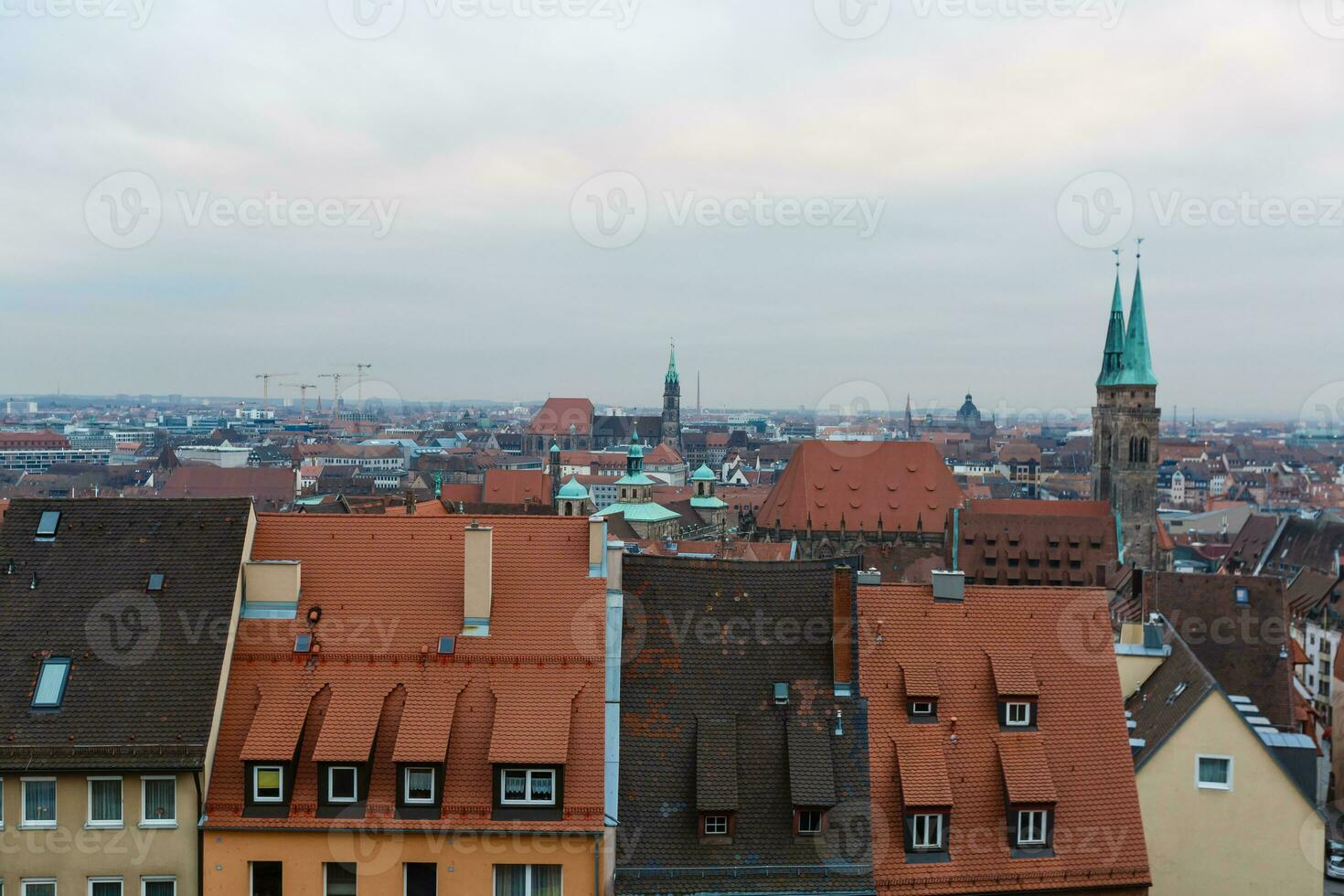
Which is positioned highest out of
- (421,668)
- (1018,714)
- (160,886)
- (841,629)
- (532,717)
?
(841,629)

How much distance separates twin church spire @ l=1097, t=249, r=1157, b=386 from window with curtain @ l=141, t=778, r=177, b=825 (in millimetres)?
109168

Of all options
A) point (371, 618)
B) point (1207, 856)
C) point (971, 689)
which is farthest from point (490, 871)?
point (1207, 856)

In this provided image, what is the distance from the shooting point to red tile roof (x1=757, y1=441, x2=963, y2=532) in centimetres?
11006

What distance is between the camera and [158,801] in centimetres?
2191

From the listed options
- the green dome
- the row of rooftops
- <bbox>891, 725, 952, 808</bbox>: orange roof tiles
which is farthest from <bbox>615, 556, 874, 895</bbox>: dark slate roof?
the green dome

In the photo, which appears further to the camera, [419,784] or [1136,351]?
[1136,351]

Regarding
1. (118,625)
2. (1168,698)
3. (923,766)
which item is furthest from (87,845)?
(1168,698)

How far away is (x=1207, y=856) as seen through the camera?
89.5ft

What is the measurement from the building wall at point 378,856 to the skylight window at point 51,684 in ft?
12.3

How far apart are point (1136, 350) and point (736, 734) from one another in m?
106

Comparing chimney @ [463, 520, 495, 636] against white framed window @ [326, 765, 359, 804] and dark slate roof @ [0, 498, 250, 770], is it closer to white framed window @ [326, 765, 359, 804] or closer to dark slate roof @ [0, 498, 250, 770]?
white framed window @ [326, 765, 359, 804]

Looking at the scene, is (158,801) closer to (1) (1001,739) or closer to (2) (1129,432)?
(1) (1001,739)

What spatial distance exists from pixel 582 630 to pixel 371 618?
4.11 meters

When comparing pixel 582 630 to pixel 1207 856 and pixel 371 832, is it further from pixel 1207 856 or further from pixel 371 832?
pixel 1207 856
